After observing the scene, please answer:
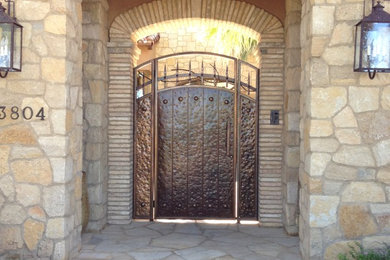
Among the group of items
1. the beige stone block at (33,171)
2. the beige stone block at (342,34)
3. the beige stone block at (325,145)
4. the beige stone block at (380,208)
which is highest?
the beige stone block at (342,34)

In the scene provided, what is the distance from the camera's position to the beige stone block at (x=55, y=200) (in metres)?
3.65

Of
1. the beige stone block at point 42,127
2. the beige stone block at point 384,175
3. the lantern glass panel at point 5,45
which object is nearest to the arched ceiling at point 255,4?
the lantern glass panel at point 5,45

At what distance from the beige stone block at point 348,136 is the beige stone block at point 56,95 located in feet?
7.45

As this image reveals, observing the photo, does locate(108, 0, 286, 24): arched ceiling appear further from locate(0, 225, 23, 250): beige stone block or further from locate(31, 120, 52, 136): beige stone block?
locate(0, 225, 23, 250): beige stone block

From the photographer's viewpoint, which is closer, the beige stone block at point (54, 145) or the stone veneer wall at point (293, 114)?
the beige stone block at point (54, 145)

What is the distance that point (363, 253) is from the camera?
3502 mm

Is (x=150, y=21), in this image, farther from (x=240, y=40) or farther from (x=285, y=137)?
(x=240, y=40)

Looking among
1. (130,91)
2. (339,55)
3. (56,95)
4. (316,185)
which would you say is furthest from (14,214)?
(339,55)

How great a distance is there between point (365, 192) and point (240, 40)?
314 inches

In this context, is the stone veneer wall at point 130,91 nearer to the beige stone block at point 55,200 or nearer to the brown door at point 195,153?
the brown door at point 195,153

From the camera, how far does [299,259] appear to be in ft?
13.1

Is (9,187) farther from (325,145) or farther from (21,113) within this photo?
(325,145)

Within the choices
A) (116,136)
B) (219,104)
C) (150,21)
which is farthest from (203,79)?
(116,136)

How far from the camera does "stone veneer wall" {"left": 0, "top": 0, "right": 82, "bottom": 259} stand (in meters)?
3.63
